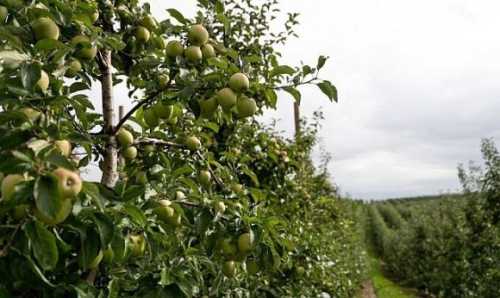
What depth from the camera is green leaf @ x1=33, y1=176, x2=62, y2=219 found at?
0.83 meters

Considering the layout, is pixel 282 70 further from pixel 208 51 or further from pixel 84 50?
pixel 84 50

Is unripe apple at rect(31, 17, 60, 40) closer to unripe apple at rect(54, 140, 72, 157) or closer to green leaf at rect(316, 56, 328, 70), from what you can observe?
unripe apple at rect(54, 140, 72, 157)

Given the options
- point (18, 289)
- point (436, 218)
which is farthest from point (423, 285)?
point (18, 289)

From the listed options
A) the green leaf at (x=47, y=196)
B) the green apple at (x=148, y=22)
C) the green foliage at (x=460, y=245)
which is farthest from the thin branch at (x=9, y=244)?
the green foliage at (x=460, y=245)

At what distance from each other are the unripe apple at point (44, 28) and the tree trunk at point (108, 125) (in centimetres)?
32

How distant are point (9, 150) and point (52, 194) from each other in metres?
0.15

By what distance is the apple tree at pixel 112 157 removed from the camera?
0.94 m

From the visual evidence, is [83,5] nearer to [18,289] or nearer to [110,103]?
[110,103]

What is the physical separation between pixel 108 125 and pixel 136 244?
380 mm

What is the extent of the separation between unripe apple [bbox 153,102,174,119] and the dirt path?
434 inches

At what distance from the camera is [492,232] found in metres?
7.81

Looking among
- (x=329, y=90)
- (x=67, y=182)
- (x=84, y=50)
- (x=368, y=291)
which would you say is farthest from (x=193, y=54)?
(x=368, y=291)

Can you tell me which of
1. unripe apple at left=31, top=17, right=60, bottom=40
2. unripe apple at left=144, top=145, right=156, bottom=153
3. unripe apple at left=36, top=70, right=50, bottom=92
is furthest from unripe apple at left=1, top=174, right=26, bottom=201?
unripe apple at left=144, top=145, right=156, bottom=153

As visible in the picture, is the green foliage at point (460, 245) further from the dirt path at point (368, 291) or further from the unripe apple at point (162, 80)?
the unripe apple at point (162, 80)
